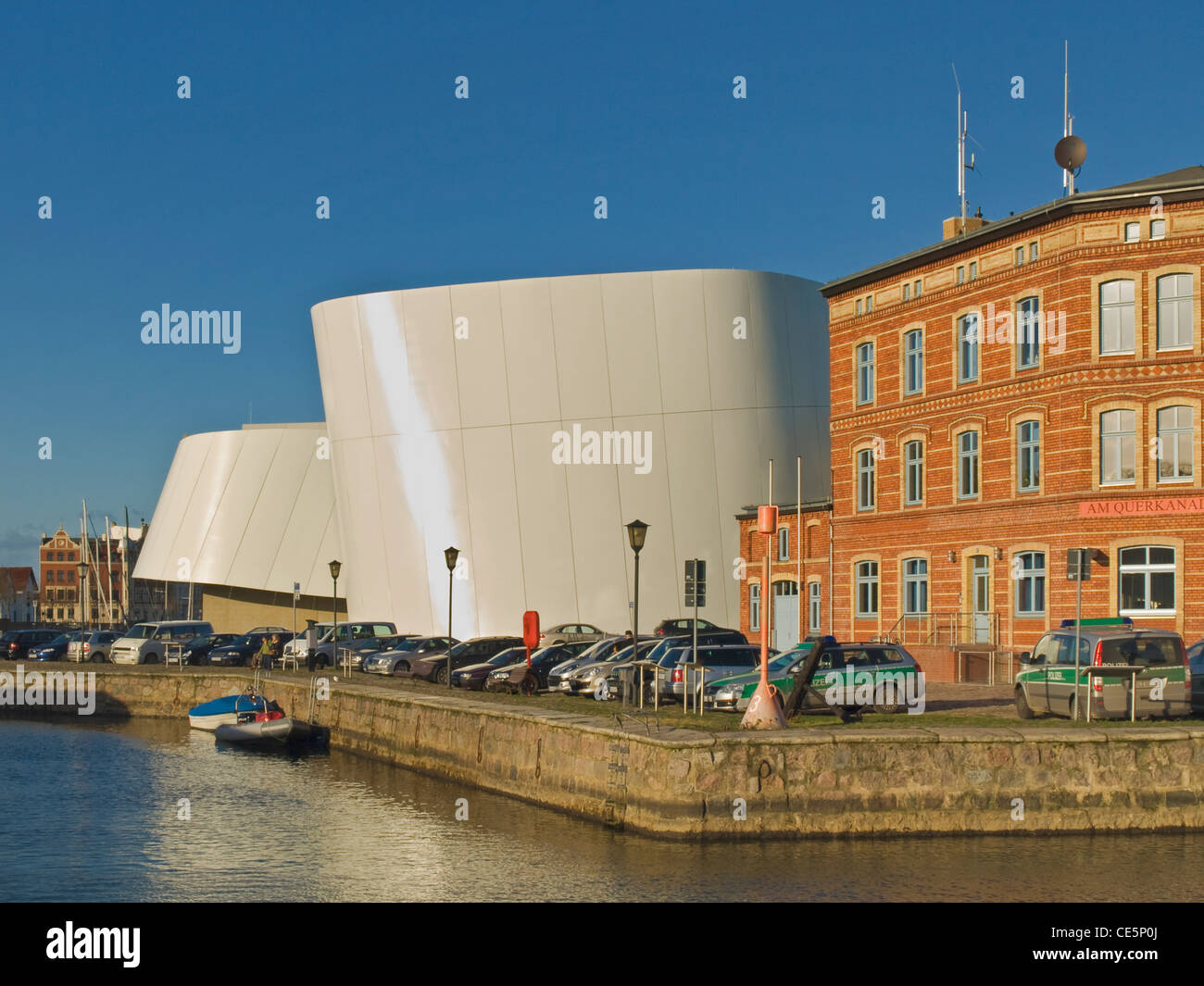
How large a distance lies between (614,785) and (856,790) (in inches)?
152

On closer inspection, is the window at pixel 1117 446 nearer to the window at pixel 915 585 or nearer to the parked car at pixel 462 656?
the window at pixel 915 585

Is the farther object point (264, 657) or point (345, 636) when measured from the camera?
point (345, 636)

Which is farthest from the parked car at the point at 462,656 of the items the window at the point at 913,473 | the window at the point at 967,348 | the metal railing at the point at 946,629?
the window at the point at 967,348

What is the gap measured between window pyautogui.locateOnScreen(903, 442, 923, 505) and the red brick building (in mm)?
60

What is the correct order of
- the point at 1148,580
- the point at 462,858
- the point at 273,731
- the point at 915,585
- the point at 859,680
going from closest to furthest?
the point at 462,858 < the point at 859,680 < the point at 1148,580 < the point at 273,731 < the point at 915,585

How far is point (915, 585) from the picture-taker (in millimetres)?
43125

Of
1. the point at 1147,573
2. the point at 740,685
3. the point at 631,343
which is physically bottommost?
the point at 740,685

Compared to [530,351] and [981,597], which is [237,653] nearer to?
[530,351]

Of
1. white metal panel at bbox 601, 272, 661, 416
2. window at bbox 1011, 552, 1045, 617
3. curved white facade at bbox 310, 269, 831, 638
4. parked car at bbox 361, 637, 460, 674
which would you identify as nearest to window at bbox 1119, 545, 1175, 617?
window at bbox 1011, 552, 1045, 617

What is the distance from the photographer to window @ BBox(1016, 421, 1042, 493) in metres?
38.1

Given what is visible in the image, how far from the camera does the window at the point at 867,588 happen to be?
45.0m

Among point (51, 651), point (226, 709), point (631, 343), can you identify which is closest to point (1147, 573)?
point (226, 709)

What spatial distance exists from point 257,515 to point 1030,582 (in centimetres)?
5424
